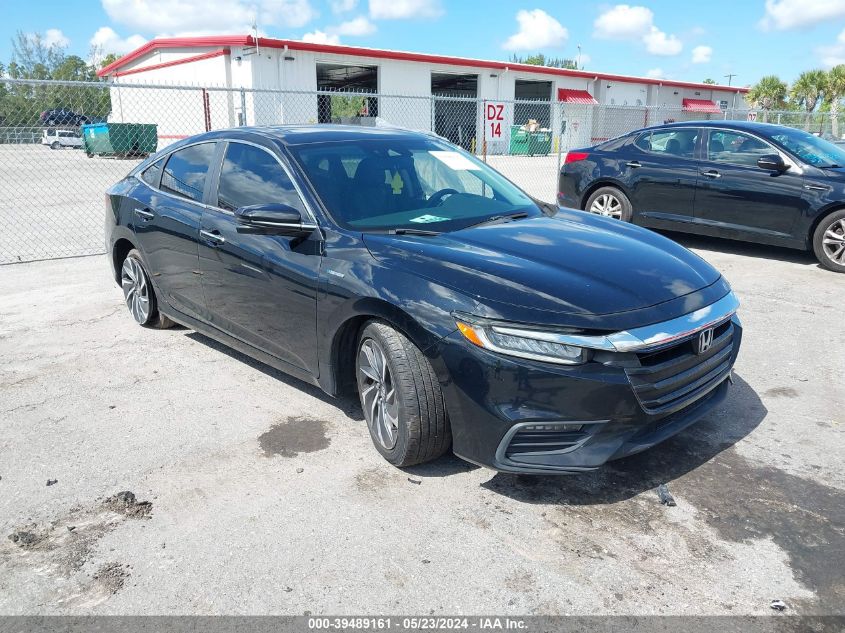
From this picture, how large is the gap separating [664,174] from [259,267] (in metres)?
6.28

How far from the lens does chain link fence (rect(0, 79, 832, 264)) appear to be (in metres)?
11.5

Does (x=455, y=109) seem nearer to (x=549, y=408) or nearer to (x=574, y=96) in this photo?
(x=574, y=96)

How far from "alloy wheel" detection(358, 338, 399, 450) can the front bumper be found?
0.41 metres

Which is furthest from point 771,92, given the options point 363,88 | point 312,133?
point 312,133

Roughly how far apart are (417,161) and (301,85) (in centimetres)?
2730

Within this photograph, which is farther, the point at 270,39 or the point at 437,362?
the point at 270,39

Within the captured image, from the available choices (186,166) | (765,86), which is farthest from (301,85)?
(765,86)

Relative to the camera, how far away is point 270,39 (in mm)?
27406

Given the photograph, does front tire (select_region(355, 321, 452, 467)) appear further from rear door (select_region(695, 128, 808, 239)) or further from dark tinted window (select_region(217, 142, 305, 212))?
rear door (select_region(695, 128, 808, 239))

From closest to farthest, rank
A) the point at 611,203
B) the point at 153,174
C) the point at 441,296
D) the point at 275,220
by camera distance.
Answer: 1. the point at 441,296
2. the point at 275,220
3. the point at 153,174
4. the point at 611,203

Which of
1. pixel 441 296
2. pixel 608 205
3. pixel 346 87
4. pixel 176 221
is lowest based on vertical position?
pixel 608 205

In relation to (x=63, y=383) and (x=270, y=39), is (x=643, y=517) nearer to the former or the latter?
(x=63, y=383)

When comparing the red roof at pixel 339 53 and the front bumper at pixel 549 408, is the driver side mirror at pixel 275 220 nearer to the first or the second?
the front bumper at pixel 549 408

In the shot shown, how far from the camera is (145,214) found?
5.25m
